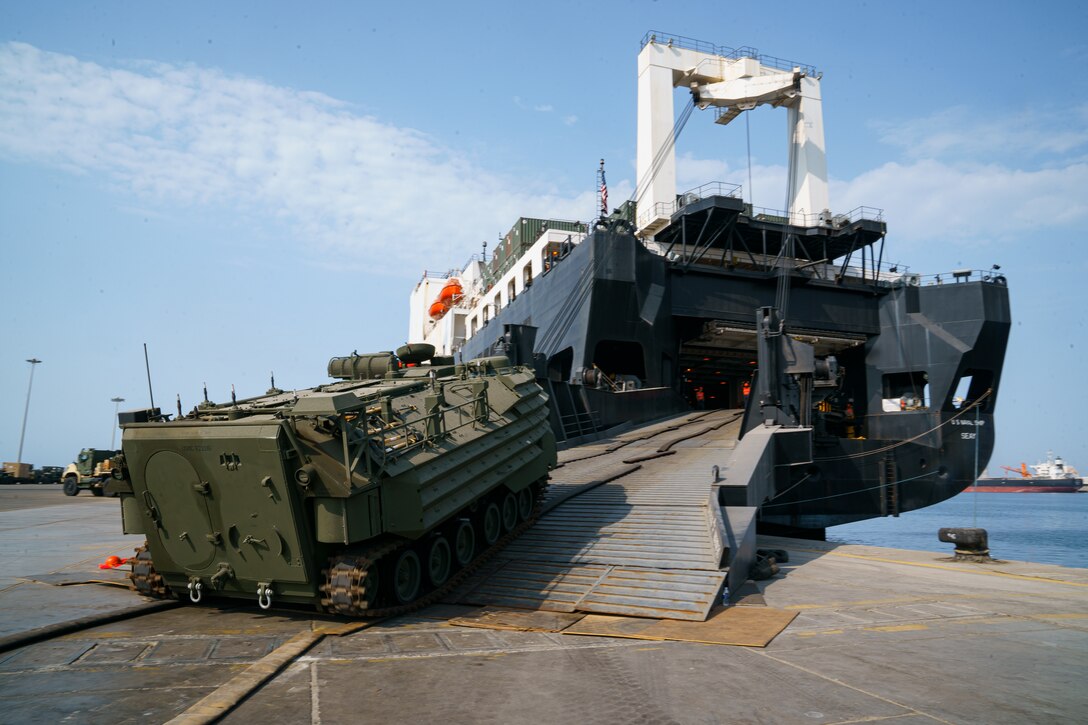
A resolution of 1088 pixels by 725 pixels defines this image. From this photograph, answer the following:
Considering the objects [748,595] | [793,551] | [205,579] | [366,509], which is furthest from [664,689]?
[793,551]

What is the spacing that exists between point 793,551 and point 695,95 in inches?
927

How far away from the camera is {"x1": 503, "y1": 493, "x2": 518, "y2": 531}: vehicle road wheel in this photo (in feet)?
39.3

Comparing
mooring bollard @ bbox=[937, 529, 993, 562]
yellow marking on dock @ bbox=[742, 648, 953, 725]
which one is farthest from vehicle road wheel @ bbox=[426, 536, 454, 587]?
mooring bollard @ bbox=[937, 529, 993, 562]

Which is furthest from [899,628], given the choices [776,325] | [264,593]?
[776,325]

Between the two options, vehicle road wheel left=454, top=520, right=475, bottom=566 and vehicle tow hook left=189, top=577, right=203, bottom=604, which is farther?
vehicle road wheel left=454, top=520, right=475, bottom=566

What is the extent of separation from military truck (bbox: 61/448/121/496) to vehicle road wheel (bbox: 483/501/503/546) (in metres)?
26.7

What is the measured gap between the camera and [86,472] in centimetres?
3281

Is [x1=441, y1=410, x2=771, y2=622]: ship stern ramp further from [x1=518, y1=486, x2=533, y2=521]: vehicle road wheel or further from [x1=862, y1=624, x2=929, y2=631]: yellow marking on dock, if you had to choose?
[x1=862, y1=624, x2=929, y2=631]: yellow marking on dock

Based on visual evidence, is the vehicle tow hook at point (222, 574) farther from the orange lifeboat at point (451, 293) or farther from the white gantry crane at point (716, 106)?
the orange lifeboat at point (451, 293)

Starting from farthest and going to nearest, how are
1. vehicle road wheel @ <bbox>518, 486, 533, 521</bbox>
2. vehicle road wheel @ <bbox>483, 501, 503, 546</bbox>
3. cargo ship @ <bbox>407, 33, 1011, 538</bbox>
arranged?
cargo ship @ <bbox>407, 33, 1011, 538</bbox>
vehicle road wheel @ <bbox>518, 486, 533, 521</bbox>
vehicle road wheel @ <bbox>483, 501, 503, 546</bbox>

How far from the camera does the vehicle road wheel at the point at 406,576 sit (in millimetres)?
9078

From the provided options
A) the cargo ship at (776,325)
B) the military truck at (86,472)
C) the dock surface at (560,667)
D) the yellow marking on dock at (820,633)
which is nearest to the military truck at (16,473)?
the military truck at (86,472)

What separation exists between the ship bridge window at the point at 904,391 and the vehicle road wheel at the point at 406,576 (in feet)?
76.1

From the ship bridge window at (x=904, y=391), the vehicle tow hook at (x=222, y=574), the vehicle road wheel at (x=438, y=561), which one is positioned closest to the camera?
the vehicle tow hook at (x=222, y=574)
